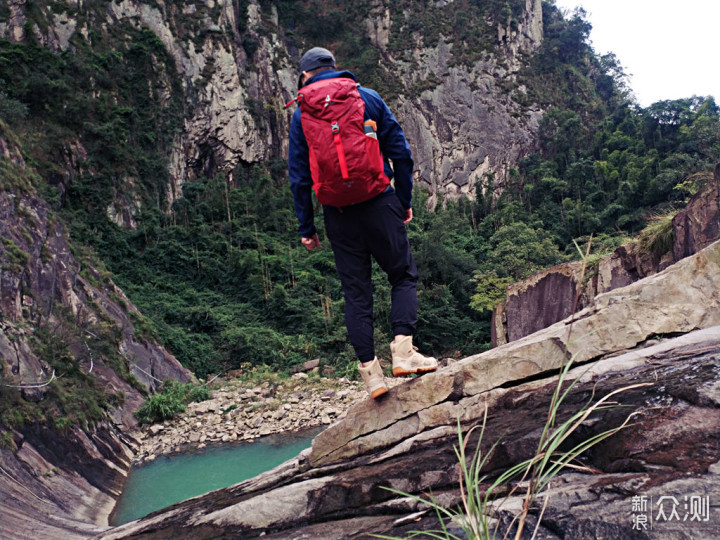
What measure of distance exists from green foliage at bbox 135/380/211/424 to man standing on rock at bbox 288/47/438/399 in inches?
343

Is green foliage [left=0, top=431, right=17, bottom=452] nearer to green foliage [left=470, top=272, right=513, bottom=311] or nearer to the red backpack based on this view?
the red backpack

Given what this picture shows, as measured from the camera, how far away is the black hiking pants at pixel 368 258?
2307 mm

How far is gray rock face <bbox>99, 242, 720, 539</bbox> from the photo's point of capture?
1.32 metres

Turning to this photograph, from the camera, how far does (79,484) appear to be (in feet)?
20.2

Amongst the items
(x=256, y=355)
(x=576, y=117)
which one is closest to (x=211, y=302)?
(x=256, y=355)

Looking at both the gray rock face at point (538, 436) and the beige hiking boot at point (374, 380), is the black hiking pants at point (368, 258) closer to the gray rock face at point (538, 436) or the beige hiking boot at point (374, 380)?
the beige hiking boot at point (374, 380)

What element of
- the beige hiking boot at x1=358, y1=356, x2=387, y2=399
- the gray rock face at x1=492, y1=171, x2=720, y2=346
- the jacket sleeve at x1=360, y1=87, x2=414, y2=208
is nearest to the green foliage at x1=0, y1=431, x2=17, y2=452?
the beige hiking boot at x1=358, y1=356, x2=387, y2=399

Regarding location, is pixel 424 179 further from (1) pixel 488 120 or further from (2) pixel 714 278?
(2) pixel 714 278

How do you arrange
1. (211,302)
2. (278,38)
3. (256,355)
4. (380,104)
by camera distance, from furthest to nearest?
(278,38) → (211,302) → (256,355) → (380,104)

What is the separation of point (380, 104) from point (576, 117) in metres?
33.6

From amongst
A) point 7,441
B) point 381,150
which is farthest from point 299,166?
point 7,441

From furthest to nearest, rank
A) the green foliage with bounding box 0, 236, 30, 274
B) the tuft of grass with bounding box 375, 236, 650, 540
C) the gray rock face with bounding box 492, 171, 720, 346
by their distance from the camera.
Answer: the green foliage with bounding box 0, 236, 30, 274
the gray rock face with bounding box 492, 171, 720, 346
the tuft of grass with bounding box 375, 236, 650, 540

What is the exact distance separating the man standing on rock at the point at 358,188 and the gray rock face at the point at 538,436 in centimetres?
27

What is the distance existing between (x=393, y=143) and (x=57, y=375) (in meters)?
7.32
